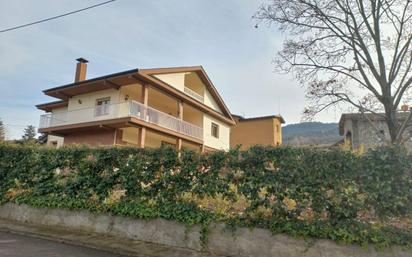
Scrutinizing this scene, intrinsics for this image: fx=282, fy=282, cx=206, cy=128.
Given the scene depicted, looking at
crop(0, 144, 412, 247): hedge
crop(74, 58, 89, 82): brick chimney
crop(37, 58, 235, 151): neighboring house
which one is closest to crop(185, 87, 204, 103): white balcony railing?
crop(37, 58, 235, 151): neighboring house

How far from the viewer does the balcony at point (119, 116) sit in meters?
16.0

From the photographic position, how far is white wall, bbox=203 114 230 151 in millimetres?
22825

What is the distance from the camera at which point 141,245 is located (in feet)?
18.5

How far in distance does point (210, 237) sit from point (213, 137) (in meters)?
18.5

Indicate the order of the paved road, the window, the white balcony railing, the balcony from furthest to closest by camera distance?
the white balcony railing → the window → the balcony → the paved road

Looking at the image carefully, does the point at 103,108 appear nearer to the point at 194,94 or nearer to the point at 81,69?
the point at 81,69

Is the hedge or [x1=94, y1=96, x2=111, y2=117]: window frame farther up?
[x1=94, y1=96, x2=111, y2=117]: window frame

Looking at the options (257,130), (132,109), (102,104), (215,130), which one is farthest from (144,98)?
(257,130)

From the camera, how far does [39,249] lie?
17.5 feet

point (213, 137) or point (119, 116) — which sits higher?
point (213, 137)

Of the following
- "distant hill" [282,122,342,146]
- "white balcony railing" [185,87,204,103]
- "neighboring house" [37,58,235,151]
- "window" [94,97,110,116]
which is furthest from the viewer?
"white balcony railing" [185,87,204,103]

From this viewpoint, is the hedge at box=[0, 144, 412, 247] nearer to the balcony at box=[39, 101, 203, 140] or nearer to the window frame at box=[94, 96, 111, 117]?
the balcony at box=[39, 101, 203, 140]

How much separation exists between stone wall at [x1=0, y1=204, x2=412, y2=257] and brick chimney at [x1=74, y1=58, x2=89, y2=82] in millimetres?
16653

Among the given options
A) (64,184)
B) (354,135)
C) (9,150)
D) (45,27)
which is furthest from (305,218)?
(354,135)
